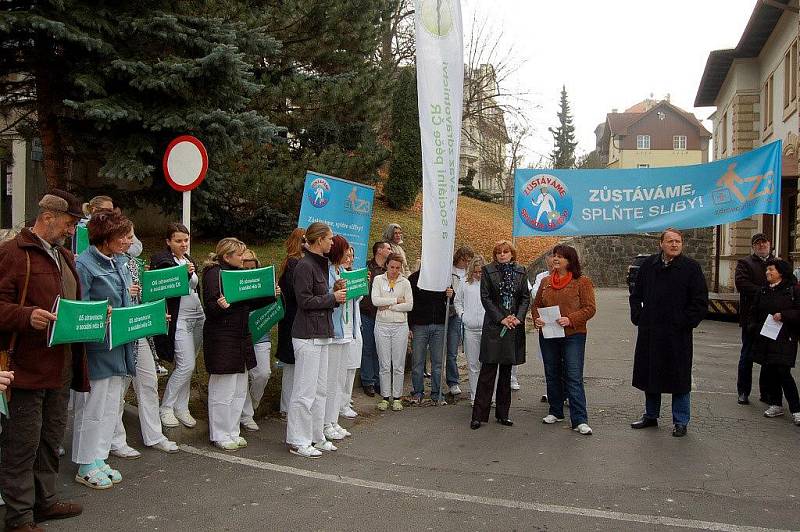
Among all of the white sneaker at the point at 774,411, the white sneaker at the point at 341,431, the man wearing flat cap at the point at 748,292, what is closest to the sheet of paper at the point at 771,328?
the man wearing flat cap at the point at 748,292

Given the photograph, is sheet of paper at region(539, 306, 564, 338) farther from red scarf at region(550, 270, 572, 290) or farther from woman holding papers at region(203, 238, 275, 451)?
woman holding papers at region(203, 238, 275, 451)

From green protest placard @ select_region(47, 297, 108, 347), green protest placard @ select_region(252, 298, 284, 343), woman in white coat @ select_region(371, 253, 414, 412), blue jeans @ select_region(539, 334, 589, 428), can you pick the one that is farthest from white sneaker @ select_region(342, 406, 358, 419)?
green protest placard @ select_region(47, 297, 108, 347)

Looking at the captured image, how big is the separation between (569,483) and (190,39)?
8.63 metres

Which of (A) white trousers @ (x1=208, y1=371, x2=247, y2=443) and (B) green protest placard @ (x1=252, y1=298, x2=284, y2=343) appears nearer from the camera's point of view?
(A) white trousers @ (x1=208, y1=371, x2=247, y2=443)

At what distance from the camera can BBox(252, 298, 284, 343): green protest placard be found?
7.17m

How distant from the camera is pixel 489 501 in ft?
18.2

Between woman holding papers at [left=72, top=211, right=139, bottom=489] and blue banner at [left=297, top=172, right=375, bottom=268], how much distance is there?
309 cm

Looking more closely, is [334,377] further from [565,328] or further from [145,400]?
[565,328]

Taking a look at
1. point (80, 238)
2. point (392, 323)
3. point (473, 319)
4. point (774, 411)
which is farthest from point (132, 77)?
point (774, 411)

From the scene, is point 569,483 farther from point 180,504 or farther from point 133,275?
point 133,275

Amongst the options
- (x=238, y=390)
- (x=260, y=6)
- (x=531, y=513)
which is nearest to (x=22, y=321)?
(x=238, y=390)

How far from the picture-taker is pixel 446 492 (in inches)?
227

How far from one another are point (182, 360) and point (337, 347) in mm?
1411

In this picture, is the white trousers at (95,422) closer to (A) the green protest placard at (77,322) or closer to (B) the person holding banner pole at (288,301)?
(A) the green protest placard at (77,322)
